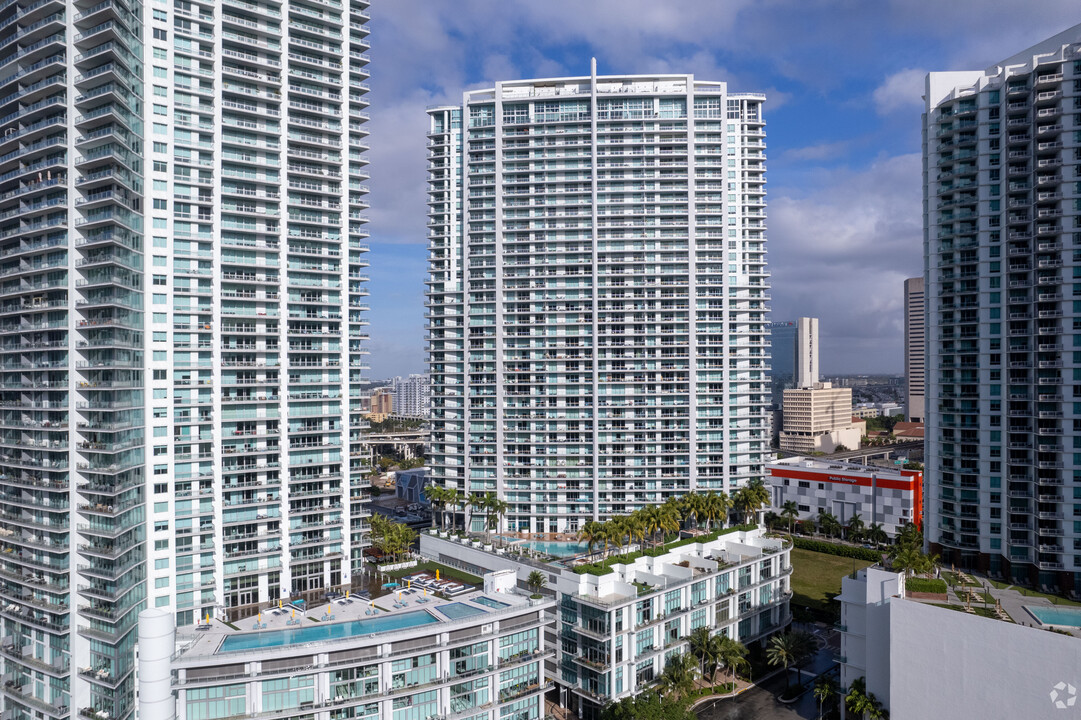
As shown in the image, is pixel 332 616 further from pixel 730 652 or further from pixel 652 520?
pixel 652 520

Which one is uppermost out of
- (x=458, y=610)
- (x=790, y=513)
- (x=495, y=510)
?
(x=458, y=610)

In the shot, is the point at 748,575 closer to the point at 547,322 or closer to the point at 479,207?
the point at 547,322

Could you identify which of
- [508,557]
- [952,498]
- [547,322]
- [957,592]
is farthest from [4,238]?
[952,498]

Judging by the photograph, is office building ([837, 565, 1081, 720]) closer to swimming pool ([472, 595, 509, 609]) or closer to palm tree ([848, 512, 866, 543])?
swimming pool ([472, 595, 509, 609])

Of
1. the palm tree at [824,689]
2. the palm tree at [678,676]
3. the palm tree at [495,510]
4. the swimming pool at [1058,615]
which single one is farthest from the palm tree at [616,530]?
the swimming pool at [1058,615]

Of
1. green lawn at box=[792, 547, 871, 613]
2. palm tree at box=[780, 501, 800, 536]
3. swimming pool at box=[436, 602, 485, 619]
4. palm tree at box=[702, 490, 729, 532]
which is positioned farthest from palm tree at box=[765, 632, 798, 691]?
palm tree at box=[780, 501, 800, 536]

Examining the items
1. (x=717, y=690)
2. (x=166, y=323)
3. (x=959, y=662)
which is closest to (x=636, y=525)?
(x=717, y=690)
